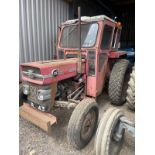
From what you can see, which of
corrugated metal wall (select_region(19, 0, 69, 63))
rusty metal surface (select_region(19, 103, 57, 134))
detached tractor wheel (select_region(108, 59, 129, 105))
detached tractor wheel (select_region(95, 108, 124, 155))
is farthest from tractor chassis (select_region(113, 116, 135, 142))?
corrugated metal wall (select_region(19, 0, 69, 63))

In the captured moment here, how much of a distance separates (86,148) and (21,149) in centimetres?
82

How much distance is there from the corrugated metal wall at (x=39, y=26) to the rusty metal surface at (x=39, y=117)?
1.43m

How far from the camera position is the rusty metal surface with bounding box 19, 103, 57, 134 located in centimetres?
236

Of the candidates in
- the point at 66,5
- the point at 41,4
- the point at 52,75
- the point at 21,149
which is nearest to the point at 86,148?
the point at 21,149

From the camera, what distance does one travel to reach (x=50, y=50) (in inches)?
171

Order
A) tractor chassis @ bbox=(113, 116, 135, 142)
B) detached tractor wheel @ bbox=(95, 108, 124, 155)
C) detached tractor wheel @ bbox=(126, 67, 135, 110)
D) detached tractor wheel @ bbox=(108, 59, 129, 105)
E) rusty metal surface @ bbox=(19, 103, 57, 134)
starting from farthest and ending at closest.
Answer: detached tractor wheel @ bbox=(108, 59, 129, 105)
detached tractor wheel @ bbox=(126, 67, 135, 110)
rusty metal surface @ bbox=(19, 103, 57, 134)
tractor chassis @ bbox=(113, 116, 135, 142)
detached tractor wheel @ bbox=(95, 108, 124, 155)

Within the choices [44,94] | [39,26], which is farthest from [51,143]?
[39,26]

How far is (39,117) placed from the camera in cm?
247

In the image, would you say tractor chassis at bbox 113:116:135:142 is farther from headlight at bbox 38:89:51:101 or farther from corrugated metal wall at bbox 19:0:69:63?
corrugated metal wall at bbox 19:0:69:63

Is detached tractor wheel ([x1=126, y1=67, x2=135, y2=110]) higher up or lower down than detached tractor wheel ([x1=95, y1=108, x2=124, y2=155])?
higher up

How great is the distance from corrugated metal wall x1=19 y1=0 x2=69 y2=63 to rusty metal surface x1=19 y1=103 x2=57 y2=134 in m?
1.43

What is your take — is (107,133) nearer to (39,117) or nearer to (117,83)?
(39,117)

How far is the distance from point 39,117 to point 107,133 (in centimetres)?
100
